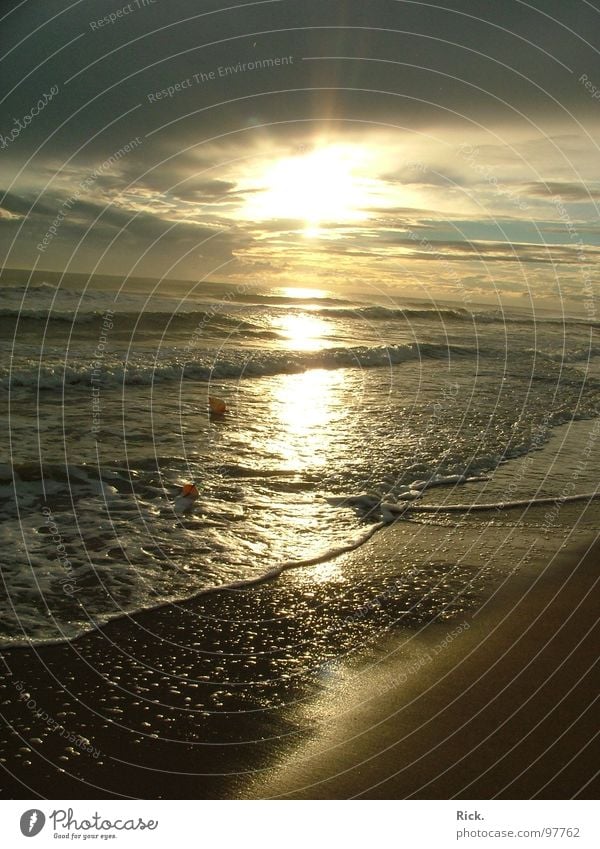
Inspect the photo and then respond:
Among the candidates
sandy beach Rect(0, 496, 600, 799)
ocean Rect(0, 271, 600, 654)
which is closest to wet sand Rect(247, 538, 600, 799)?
sandy beach Rect(0, 496, 600, 799)

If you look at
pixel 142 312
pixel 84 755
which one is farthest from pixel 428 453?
pixel 142 312

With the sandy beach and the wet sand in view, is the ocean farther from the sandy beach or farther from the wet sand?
the wet sand

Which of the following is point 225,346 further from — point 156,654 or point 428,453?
point 156,654

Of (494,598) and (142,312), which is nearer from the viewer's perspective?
(494,598)
